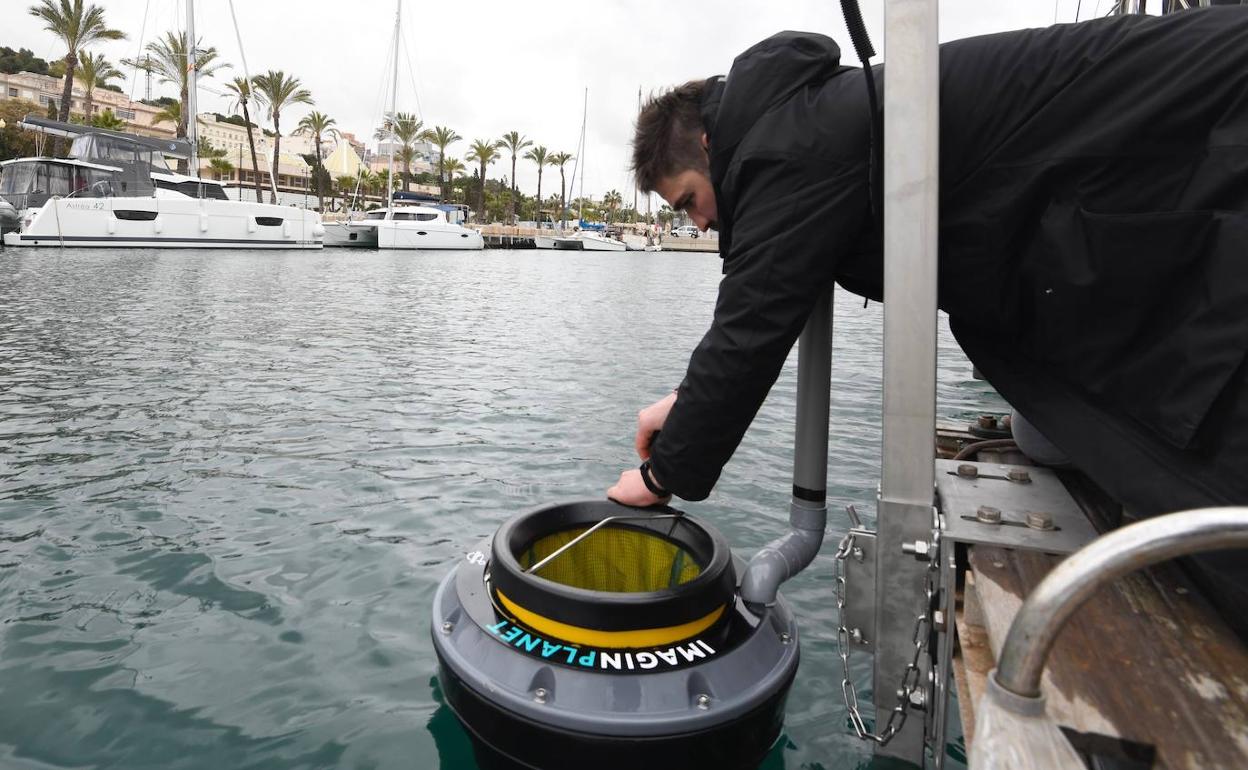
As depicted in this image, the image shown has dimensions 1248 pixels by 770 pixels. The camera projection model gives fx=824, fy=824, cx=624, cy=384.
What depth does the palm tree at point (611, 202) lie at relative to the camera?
118 metres

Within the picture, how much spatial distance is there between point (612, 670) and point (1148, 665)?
112cm

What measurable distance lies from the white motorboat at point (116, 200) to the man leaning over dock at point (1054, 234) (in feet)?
102

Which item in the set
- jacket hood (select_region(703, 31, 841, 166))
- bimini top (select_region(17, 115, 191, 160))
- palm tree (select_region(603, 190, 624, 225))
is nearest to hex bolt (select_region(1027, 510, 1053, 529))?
jacket hood (select_region(703, 31, 841, 166))

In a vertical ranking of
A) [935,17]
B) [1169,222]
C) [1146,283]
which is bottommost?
[1146,283]

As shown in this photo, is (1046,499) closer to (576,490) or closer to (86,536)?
(576,490)

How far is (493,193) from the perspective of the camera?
103 m

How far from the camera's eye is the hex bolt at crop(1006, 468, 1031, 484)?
2295mm

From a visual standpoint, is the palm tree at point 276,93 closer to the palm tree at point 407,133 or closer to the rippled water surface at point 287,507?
the palm tree at point 407,133

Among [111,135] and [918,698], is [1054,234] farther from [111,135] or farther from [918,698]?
[111,135]

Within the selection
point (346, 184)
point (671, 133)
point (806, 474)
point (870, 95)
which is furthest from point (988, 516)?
point (346, 184)

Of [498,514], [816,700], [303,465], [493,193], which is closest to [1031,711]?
[816,700]

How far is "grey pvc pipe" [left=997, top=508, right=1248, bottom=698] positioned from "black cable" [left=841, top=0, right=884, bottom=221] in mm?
1179

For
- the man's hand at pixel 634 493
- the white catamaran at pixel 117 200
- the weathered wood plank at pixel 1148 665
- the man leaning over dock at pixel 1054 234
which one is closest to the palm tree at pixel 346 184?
the white catamaran at pixel 117 200

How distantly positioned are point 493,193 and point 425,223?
60675 mm
